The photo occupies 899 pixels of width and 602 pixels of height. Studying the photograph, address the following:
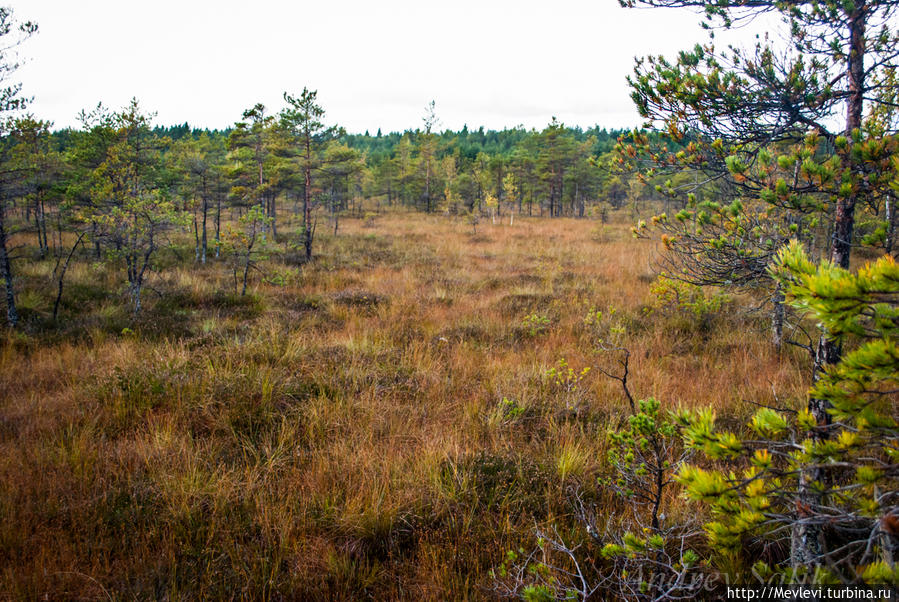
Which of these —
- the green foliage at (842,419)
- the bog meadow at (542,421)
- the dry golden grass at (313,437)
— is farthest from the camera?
the dry golden grass at (313,437)

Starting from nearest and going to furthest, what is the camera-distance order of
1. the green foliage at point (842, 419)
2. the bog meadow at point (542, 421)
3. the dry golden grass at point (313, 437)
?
the green foliage at point (842, 419)
the bog meadow at point (542, 421)
the dry golden grass at point (313, 437)

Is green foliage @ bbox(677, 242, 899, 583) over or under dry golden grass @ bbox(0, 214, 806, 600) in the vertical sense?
over

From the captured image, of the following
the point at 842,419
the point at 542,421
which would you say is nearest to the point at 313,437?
the point at 542,421

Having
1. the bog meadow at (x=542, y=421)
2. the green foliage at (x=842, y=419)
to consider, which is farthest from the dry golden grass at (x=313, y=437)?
the green foliage at (x=842, y=419)

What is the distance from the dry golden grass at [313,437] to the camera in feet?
8.02

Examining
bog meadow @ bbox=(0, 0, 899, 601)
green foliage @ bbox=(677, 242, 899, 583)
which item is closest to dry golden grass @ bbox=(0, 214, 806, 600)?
bog meadow @ bbox=(0, 0, 899, 601)

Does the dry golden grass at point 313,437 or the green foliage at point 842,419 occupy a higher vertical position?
the green foliage at point 842,419

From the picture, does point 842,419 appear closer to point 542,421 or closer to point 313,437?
point 542,421

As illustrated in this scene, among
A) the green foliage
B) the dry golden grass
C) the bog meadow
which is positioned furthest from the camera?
the dry golden grass

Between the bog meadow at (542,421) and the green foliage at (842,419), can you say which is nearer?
the green foliage at (842,419)

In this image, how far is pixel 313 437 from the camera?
3756 millimetres

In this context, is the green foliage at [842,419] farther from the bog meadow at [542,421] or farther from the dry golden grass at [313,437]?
the dry golden grass at [313,437]

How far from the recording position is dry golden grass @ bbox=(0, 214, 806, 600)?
2.45m

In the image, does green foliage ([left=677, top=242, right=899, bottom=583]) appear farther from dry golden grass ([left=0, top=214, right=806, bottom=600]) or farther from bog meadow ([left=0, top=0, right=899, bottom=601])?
dry golden grass ([left=0, top=214, right=806, bottom=600])
